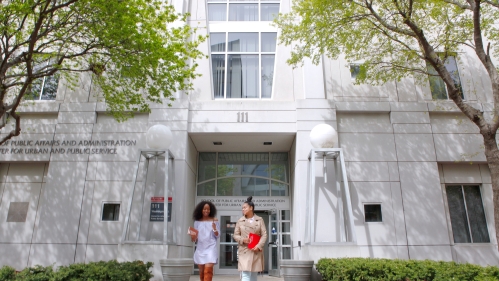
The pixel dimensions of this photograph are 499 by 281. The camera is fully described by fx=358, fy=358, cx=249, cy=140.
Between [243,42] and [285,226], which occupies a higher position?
[243,42]

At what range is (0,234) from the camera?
11.9m

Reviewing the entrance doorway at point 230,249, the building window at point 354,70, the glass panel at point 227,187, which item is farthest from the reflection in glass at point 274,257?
the building window at point 354,70

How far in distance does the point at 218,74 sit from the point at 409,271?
8.91 meters

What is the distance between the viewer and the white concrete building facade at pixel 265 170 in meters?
11.1

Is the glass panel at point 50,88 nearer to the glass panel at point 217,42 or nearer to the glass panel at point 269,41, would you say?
the glass panel at point 217,42

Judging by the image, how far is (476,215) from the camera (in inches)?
465

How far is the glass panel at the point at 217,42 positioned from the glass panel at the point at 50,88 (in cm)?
586

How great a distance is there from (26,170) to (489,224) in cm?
1579

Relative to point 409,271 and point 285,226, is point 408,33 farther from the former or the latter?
point 285,226

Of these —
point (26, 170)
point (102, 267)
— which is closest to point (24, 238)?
point (26, 170)

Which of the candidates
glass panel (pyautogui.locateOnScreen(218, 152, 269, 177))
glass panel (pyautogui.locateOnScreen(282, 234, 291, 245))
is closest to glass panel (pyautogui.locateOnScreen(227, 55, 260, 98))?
glass panel (pyautogui.locateOnScreen(218, 152, 269, 177))

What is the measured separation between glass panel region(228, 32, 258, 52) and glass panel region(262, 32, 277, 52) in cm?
30

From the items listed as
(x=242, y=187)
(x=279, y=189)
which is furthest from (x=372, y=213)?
(x=242, y=187)

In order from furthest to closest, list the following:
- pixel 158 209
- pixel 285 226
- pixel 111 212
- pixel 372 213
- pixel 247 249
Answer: pixel 285 226 < pixel 111 212 < pixel 372 213 < pixel 158 209 < pixel 247 249
